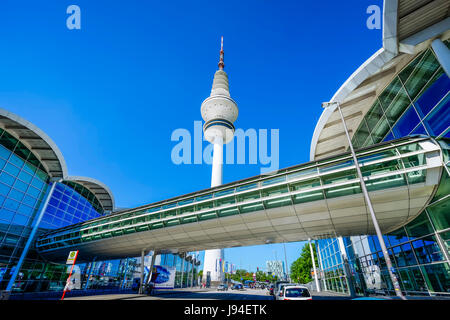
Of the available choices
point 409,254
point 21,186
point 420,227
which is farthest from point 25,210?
point 420,227

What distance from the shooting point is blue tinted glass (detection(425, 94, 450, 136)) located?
11898 millimetres

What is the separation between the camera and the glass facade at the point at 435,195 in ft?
40.3

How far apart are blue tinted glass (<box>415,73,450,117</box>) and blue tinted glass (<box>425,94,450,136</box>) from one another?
1.13ft

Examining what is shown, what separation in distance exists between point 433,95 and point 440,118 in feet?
4.55

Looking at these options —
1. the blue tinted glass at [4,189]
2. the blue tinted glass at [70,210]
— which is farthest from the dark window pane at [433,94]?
the blue tinted glass at [70,210]

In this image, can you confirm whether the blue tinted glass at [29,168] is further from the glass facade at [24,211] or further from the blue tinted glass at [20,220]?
the blue tinted glass at [20,220]

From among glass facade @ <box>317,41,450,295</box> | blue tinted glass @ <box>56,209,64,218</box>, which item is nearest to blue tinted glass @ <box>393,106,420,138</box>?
glass facade @ <box>317,41,450,295</box>

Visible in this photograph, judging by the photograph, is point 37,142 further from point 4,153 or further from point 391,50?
point 391,50

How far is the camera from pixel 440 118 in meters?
12.5

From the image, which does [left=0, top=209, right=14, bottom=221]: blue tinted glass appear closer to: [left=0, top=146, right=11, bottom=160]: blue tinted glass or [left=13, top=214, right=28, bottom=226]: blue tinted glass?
[left=13, top=214, right=28, bottom=226]: blue tinted glass
